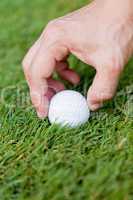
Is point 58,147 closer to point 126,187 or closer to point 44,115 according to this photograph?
point 44,115

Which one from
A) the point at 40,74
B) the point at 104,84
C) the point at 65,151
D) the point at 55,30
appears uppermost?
the point at 55,30

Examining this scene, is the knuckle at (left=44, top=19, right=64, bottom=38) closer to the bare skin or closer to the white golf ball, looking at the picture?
the bare skin

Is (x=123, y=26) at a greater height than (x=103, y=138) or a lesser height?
greater

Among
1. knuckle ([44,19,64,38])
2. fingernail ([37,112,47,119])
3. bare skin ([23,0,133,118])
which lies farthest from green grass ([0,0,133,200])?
knuckle ([44,19,64,38])

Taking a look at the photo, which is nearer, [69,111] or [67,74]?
[69,111]

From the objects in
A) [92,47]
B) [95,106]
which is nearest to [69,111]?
[95,106]

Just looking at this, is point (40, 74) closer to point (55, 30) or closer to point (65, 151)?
point (55, 30)

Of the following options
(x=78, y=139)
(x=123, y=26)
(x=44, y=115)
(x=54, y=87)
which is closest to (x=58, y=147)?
(x=78, y=139)

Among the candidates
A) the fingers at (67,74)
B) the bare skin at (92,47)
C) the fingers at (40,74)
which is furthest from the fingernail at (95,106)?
the fingers at (67,74)
